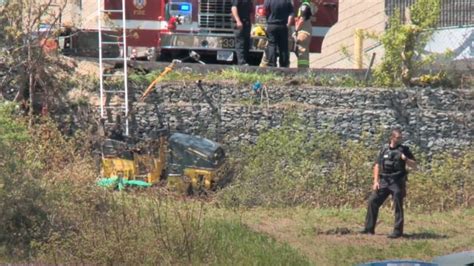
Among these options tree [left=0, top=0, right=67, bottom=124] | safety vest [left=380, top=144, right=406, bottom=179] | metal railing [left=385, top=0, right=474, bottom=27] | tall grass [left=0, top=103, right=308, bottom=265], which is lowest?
tall grass [left=0, top=103, right=308, bottom=265]

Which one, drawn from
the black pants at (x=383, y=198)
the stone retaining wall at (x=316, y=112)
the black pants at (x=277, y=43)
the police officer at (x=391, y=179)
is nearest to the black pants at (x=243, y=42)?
the black pants at (x=277, y=43)

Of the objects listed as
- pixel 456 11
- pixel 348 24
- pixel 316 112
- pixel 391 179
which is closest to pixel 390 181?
pixel 391 179

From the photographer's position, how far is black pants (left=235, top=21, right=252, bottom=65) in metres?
19.8

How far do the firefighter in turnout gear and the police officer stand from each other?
5764mm

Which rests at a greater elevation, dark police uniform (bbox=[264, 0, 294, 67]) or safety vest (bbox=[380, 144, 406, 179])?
dark police uniform (bbox=[264, 0, 294, 67])

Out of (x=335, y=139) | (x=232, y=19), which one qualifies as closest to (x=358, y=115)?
(x=335, y=139)

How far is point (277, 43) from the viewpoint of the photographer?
19922 mm

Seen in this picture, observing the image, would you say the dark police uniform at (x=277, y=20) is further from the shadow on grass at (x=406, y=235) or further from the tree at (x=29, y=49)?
the shadow on grass at (x=406, y=235)

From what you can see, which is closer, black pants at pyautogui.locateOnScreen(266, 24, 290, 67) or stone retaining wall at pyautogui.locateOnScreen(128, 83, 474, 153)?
stone retaining wall at pyautogui.locateOnScreen(128, 83, 474, 153)

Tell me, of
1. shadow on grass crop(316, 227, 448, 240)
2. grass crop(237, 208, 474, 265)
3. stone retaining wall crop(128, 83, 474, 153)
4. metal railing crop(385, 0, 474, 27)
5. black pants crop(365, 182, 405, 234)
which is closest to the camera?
grass crop(237, 208, 474, 265)

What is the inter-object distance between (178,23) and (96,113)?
9.60 feet

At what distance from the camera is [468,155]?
738 inches

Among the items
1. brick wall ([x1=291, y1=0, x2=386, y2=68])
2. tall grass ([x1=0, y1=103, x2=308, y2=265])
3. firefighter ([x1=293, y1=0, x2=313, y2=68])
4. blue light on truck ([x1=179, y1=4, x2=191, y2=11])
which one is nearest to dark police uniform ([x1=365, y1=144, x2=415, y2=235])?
tall grass ([x1=0, y1=103, x2=308, y2=265])

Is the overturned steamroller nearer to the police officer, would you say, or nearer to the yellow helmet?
the police officer
